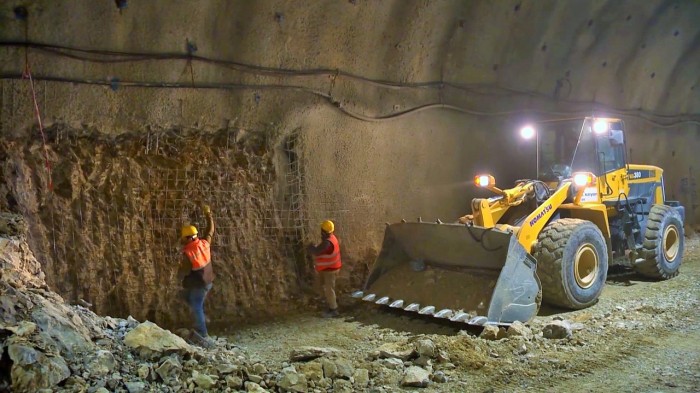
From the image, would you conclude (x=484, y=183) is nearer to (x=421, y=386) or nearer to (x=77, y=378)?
(x=421, y=386)

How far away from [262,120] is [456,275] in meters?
3.03

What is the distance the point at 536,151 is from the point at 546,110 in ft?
9.30

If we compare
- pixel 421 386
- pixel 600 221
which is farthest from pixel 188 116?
pixel 600 221

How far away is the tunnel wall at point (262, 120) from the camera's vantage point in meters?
5.87

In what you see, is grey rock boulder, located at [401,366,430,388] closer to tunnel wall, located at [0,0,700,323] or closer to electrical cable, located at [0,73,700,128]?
tunnel wall, located at [0,0,700,323]

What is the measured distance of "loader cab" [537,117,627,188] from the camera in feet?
24.0

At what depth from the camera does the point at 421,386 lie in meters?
4.40

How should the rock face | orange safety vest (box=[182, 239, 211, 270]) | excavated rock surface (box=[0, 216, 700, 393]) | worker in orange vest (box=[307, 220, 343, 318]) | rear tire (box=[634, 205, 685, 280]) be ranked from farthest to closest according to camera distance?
rear tire (box=[634, 205, 685, 280]), worker in orange vest (box=[307, 220, 343, 318]), orange safety vest (box=[182, 239, 211, 270]), the rock face, excavated rock surface (box=[0, 216, 700, 393])

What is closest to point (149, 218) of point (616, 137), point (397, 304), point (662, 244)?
point (397, 304)

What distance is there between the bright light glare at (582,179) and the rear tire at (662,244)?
176cm

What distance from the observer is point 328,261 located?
6840mm

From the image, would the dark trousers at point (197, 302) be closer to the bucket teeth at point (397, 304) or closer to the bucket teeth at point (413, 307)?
the bucket teeth at point (397, 304)

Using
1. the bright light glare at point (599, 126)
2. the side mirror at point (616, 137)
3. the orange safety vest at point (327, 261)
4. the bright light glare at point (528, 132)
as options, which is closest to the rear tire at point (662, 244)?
the side mirror at point (616, 137)

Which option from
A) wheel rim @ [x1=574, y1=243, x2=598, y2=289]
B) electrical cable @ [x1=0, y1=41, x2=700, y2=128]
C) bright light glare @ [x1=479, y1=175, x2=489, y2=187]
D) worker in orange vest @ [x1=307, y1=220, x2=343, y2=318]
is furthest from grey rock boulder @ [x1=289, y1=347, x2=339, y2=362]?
electrical cable @ [x1=0, y1=41, x2=700, y2=128]
